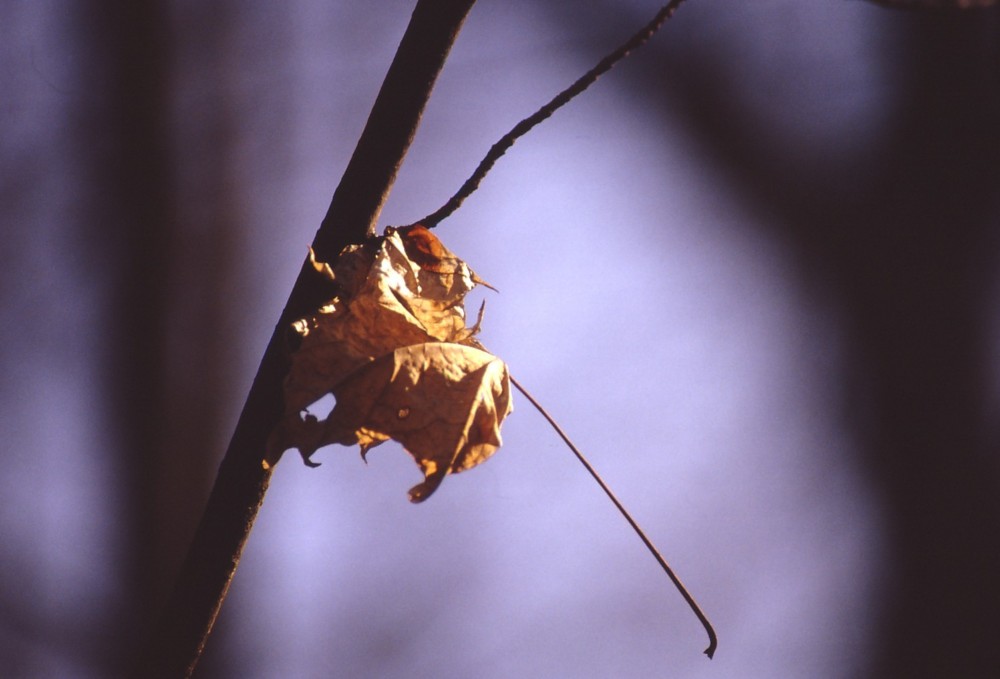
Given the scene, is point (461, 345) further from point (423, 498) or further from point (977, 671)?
point (977, 671)

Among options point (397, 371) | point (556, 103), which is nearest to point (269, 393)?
point (397, 371)

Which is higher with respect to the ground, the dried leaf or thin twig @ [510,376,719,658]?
the dried leaf

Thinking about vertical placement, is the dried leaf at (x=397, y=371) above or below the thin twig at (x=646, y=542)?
above

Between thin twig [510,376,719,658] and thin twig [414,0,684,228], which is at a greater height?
thin twig [414,0,684,228]

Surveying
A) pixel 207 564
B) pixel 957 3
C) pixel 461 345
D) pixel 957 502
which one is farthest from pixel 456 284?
pixel 957 502
